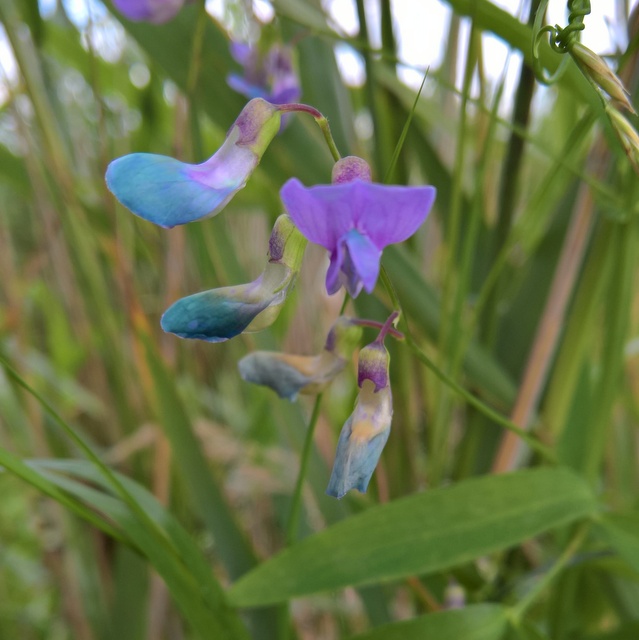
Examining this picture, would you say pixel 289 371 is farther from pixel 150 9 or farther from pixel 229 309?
pixel 150 9

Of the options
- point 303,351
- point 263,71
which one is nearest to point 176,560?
point 263,71

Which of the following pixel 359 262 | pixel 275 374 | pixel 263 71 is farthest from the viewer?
pixel 263 71

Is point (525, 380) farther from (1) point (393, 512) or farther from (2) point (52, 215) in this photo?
(2) point (52, 215)

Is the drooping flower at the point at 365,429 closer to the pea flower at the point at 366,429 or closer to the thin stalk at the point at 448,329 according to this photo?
the pea flower at the point at 366,429

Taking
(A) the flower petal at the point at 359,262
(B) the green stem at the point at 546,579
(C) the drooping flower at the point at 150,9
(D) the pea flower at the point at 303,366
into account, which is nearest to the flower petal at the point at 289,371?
(D) the pea flower at the point at 303,366

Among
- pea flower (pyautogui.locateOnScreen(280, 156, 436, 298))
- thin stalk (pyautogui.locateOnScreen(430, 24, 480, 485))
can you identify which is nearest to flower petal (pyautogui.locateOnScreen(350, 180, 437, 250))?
pea flower (pyautogui.locateOnScreen(280, 156, 436, 298))

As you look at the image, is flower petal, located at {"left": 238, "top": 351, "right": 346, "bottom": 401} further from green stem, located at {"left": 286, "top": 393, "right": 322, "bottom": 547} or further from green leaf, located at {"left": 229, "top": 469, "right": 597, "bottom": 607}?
green leaf, located at {"left": 229, "top": 469, "right": 597, "bottom": 607}

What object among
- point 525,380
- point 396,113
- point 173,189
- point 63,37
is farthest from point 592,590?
Answer: point 63,37
